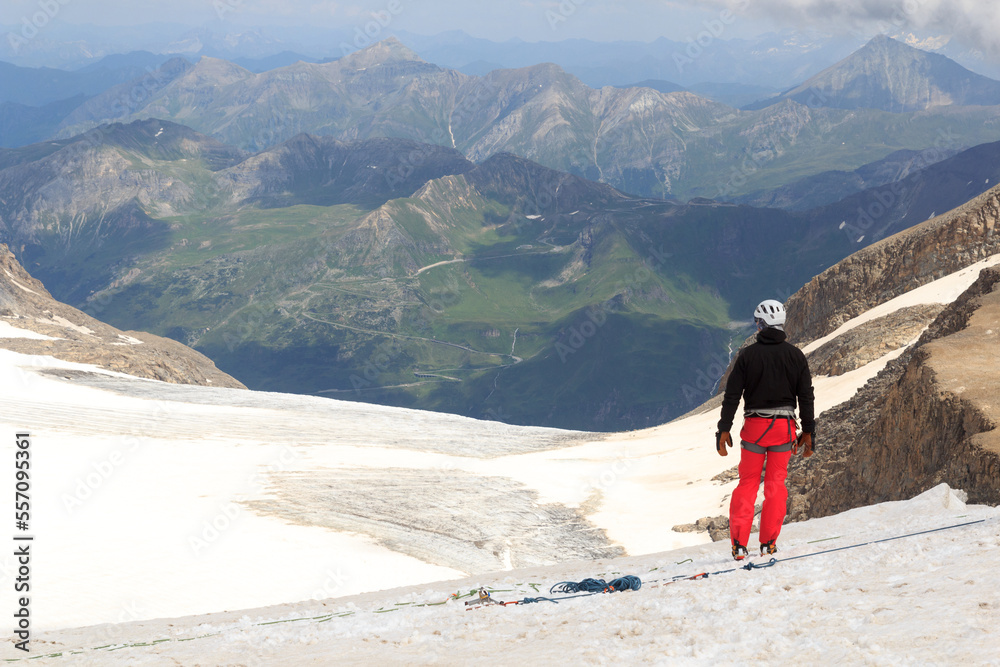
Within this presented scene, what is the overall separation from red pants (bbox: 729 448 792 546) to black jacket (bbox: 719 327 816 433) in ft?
2.66

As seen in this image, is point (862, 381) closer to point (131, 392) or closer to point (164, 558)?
point (164, 558)

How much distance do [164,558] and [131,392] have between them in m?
25.9

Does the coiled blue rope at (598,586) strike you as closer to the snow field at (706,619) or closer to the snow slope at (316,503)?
the snow field at (706,619)

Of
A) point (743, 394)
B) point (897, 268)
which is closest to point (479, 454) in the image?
point (743, 394)

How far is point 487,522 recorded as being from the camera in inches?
1151

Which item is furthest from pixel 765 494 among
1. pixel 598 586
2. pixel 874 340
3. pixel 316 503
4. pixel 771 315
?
pixel 874 340

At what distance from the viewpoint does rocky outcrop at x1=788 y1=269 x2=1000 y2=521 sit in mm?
15773

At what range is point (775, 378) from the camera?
42.2ft

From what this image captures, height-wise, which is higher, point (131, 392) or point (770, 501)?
point (131, 392)

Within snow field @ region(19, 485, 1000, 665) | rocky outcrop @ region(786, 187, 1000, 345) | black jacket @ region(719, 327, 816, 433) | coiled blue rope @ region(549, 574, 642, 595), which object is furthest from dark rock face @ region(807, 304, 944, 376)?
coiled blue rope @ region(549, 574, 642, 595)

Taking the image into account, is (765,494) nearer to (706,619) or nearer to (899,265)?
(706,619)

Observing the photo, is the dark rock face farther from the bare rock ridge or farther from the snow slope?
the bare rock ridge

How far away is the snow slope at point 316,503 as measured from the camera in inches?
771

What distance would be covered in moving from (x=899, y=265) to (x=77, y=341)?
6444cm
